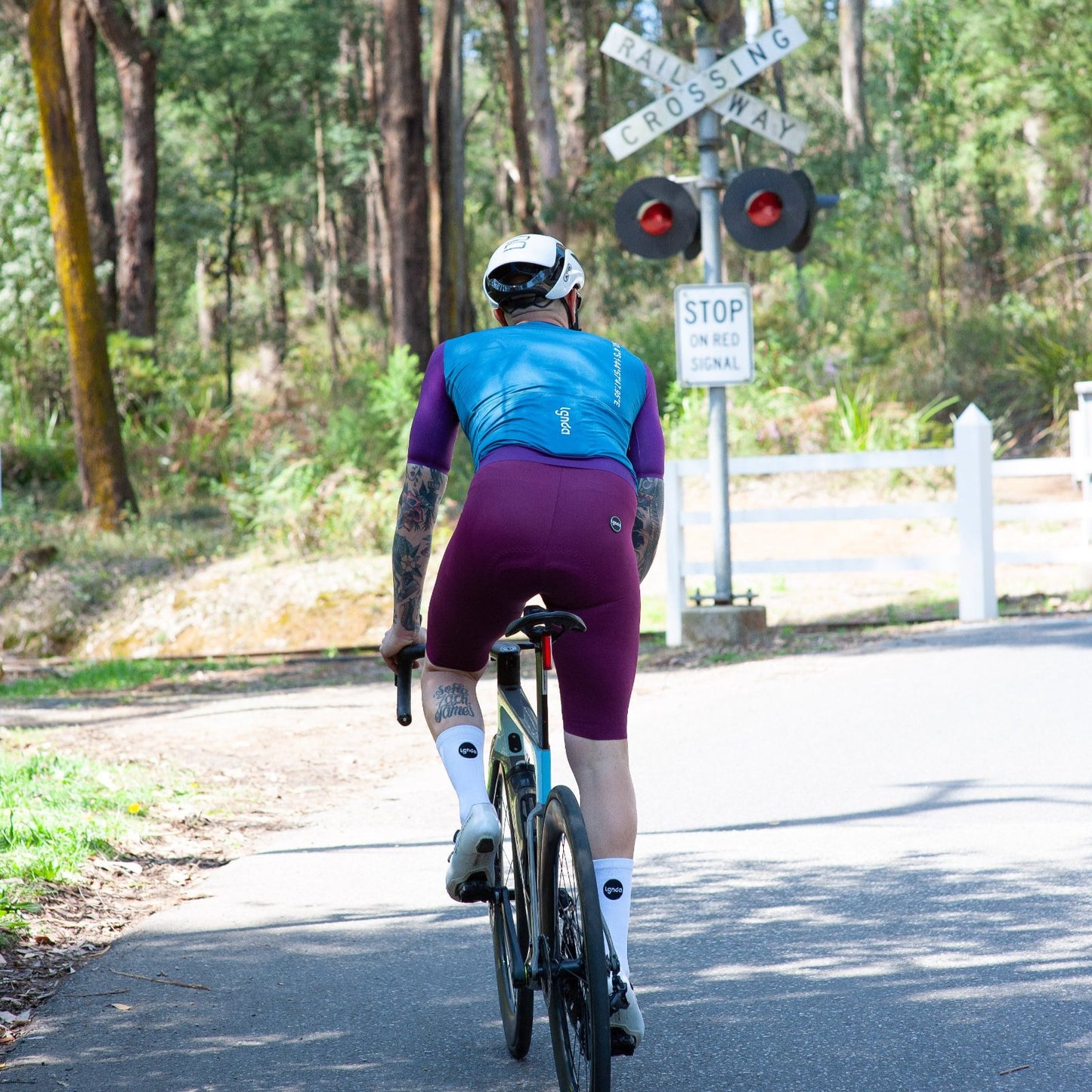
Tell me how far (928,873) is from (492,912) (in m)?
2.07

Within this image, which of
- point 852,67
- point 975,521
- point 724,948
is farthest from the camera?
point 852,67

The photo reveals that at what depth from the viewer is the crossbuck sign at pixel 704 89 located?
37.3ft

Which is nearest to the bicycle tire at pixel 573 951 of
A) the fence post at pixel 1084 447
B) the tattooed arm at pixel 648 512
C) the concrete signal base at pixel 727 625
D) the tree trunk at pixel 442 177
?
the tattooed arm at pixel 648 512

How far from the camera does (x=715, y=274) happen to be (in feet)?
39.4

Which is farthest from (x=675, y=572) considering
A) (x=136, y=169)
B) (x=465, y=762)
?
(x=136, y=169)

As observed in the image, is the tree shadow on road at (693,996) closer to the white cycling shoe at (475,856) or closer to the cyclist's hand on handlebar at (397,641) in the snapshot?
the white cycling shoe at (475,856)

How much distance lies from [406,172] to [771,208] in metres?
14.1

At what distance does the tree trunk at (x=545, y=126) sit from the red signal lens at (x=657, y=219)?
56.7ft

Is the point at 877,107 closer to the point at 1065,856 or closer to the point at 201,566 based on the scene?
the point at 201,566

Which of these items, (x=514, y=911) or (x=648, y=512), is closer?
(x=648, y=512)

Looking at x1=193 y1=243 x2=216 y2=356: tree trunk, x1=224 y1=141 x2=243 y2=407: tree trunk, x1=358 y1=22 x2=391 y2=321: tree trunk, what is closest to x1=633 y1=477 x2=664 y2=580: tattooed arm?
x1=224 y1=141 x2=243 y2=407: tree trunk

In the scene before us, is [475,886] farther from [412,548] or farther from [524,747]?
[412,548]

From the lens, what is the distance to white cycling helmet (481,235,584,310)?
379 centimetres

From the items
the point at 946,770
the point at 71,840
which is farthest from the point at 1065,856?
the point at 71,840
